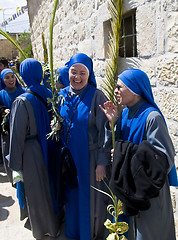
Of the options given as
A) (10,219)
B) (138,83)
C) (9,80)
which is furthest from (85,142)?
(9,80)

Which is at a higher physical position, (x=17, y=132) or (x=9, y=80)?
(x=9, y=80)

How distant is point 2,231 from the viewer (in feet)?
9.33

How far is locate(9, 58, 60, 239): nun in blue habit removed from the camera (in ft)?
7.80

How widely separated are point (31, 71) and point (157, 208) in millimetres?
1828

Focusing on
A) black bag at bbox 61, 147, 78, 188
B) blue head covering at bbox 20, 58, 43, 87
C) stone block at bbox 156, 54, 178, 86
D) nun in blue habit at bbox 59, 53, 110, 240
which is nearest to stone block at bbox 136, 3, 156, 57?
stone block at bbox 156, 54, 178, 86

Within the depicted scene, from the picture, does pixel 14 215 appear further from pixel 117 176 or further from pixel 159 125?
pixel 159 125

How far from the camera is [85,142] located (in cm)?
226

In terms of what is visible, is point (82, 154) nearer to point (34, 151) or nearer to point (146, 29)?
point (34, 151)

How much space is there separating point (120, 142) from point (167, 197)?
1.79 ft

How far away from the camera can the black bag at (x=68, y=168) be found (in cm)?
232

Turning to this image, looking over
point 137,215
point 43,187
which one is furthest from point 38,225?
point 137,215

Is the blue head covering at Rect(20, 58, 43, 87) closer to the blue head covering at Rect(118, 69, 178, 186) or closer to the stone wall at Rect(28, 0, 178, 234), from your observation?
the stone wall at Rect(28, 0, 178, 234)

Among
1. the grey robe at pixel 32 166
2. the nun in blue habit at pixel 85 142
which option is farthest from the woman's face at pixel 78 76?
the grey robe at pixel 32 166

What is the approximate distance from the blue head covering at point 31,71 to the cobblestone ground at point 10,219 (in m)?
1.86
